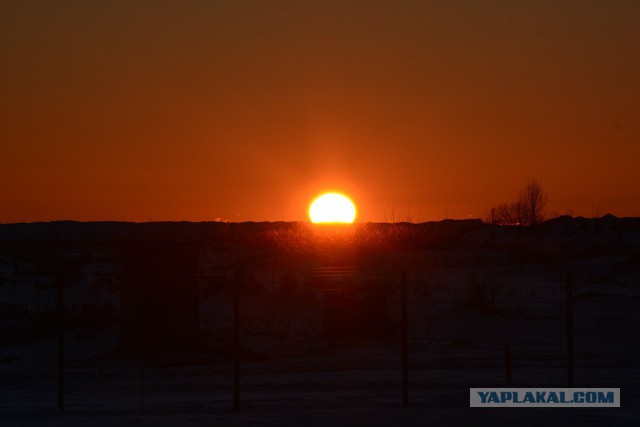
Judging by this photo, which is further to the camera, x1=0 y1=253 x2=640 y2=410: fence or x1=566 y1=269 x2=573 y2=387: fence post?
x1=0 y1=253 x2=640 y2=410: fence

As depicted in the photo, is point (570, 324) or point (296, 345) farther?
point (296, 345)

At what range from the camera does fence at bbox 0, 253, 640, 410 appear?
58.5 feet

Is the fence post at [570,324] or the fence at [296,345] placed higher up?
the fence post at [570,324]

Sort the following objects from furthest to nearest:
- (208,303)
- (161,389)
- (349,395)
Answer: (208,303) < (161,389) < (349,395)

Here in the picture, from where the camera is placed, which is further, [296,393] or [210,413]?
[296,393]

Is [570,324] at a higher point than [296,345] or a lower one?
higher

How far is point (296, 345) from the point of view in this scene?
26.1m

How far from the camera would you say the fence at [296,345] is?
1784 cm

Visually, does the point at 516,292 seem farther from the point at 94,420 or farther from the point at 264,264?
the point at 94,420

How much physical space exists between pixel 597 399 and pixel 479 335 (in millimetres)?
12635

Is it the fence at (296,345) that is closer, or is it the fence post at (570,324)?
the fence post at (570,324)

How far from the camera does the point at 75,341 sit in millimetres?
26734

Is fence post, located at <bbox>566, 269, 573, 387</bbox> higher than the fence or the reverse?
higher

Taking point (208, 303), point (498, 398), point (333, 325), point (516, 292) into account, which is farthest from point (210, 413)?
point (516, 292)
